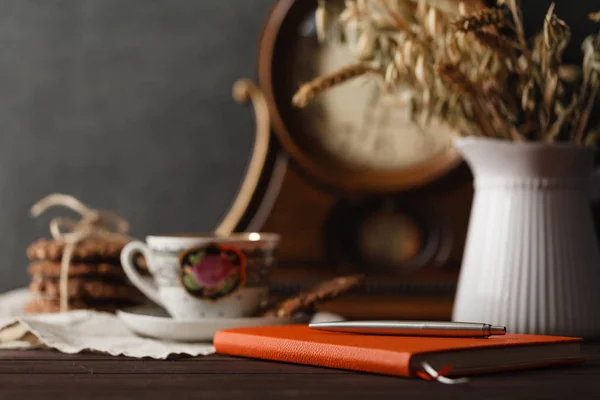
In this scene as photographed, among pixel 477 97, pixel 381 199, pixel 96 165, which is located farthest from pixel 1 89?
pixel 477 97

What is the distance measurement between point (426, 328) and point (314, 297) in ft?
0.63

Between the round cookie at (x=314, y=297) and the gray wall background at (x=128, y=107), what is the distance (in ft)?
1.25

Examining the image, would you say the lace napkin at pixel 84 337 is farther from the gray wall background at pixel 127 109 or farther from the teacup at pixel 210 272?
the gray wall background at pixel 127 109

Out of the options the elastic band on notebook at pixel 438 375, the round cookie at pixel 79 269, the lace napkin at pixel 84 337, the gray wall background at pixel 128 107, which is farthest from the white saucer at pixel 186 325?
the gray wall background at pixel 128 107

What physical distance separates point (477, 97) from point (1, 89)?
2.40ft

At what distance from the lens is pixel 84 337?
83 cm

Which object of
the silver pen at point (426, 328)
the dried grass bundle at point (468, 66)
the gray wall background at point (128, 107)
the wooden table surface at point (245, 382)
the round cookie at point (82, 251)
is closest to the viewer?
the wooden table surface at point (245, 382)

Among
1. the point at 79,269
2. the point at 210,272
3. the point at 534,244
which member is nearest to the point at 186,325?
the point at 210,272

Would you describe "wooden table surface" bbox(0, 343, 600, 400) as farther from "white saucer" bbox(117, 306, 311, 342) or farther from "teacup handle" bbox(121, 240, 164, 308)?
"teacup handle" bbox(121, 240, 164, 308)

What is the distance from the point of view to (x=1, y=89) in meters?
1.25

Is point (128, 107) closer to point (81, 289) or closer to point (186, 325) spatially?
point (81, 289)

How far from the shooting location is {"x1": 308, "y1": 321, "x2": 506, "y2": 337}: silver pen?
26.4 inches

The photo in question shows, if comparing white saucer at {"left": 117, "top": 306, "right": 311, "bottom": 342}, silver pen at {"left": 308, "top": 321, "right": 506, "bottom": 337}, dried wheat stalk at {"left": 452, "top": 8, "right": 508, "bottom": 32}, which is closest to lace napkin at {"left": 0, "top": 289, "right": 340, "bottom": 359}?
white saucer at {"left": 117, "top": 306, "right": 311, "bottom": 342}

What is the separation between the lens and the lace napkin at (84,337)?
0.76 meters
